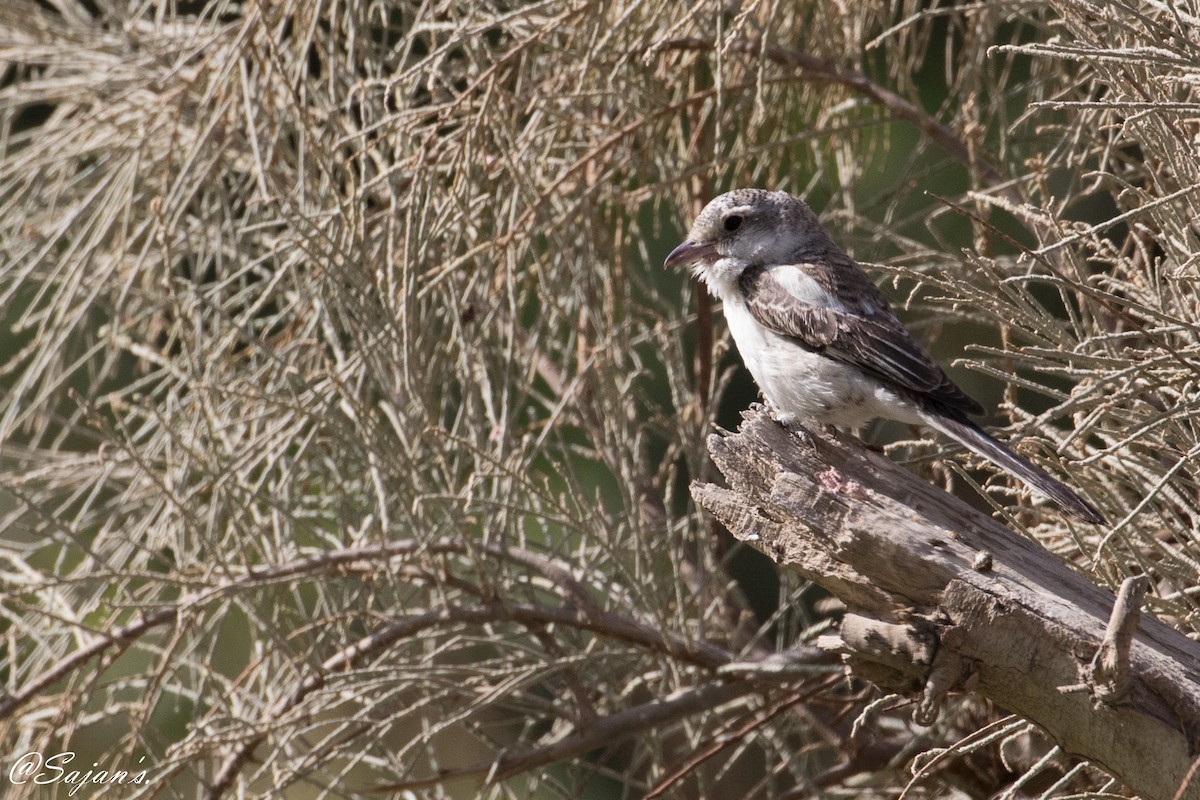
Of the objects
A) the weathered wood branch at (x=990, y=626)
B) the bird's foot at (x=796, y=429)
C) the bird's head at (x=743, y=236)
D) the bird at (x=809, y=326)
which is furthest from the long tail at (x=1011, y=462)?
the bird's head at (x=743, y=236)

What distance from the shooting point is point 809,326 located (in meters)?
3.14

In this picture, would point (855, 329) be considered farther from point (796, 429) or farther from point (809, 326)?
point (796, 429)

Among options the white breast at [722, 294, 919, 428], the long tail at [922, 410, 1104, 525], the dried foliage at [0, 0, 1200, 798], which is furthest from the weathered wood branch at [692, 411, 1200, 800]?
the white breast at [722, 294, 919, 428]

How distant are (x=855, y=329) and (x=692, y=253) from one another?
1.85 ft

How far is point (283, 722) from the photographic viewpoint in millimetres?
2771

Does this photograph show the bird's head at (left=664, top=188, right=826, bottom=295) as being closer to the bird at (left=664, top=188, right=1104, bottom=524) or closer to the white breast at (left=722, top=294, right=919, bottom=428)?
the bird at (left=664, top=188, right=1104, bottom=524)

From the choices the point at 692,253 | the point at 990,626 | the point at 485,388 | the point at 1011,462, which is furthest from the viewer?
the point at 692,253

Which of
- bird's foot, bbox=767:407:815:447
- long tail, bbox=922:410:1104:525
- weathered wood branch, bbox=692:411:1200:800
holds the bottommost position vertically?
weathered wood branch, bbox=692:411:1200:800

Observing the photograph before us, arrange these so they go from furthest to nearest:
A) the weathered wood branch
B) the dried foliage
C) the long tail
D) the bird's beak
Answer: the bird's beak < the dried foliage < the long tail < the weathered wood branch

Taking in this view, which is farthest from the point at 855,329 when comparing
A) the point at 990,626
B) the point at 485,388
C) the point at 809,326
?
the point at 990,626

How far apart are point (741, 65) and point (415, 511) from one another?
1542mm

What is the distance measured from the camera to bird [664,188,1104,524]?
114 inches

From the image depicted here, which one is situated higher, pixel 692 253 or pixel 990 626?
pixel 692 253

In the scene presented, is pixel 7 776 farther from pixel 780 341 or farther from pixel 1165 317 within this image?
pixel 1165 317
